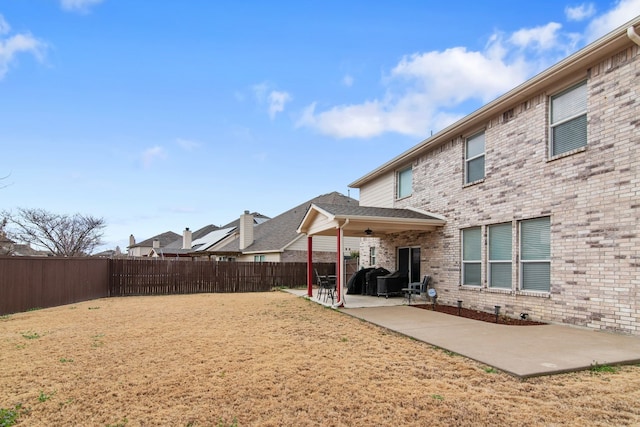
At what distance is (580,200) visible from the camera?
7.54 m

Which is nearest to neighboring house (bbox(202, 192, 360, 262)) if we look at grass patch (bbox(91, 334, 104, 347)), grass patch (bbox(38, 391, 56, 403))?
grass patch (bbox(91, 334, 104, 347))

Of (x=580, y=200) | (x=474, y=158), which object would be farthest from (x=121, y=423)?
(x=474, y=158)

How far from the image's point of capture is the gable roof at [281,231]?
80.6 ft

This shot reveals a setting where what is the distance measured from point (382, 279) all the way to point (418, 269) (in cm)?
123

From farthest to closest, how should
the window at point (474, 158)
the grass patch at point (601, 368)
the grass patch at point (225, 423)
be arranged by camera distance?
the window at point (474, 158) → the grass patch at point (601, 368) → the grass patch at point (225, 423)

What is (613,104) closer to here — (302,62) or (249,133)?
(302,62)

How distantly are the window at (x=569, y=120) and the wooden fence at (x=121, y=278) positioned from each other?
1349cm

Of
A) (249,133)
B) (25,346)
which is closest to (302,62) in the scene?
(249,133)

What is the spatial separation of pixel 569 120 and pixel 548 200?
1.62 meters

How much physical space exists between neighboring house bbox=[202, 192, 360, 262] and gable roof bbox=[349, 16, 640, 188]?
33.9ft

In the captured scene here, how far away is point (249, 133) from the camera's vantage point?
65.6 ft

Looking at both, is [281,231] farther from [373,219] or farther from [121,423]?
[121,423]

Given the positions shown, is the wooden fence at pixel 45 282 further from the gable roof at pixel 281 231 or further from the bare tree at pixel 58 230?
the bare tree at pixel 58 230

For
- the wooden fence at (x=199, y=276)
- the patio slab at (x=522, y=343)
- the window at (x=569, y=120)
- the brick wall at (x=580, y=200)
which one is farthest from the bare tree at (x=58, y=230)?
the window at (x=569, y=120)
